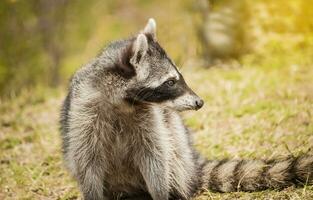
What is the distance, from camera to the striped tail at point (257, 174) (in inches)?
176

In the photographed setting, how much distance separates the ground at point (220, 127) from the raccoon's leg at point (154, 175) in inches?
14.6

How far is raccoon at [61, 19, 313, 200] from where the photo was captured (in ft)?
14.8

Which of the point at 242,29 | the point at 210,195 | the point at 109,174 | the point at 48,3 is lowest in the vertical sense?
the point at 210,195

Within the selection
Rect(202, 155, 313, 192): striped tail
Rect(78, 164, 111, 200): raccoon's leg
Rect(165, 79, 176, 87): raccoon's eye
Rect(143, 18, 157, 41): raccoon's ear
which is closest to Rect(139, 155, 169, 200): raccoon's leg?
Rect(78, 164, 111, 200): raccoon's leg

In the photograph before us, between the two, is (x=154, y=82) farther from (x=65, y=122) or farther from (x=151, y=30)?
(x=65, y=122)

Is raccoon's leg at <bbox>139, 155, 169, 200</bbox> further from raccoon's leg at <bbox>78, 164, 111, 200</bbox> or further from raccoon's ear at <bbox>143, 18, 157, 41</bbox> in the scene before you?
raccoon's ear at <bbox>143, 18, 157, 41</bbox>

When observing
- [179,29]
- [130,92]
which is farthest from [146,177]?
[179,29]

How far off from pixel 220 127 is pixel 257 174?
2.21 meters

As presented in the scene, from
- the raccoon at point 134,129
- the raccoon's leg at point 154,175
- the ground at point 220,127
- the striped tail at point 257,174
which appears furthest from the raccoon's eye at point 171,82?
the ground at point 220,127

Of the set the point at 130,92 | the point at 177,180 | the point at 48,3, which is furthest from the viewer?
the point at 48,3

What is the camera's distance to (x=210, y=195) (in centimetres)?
469

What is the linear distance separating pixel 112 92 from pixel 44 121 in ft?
11.6

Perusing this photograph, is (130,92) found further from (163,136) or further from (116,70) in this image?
(163,136)

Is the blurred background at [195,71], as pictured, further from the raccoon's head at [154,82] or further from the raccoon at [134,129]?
the raccoon's head at [154,82]
